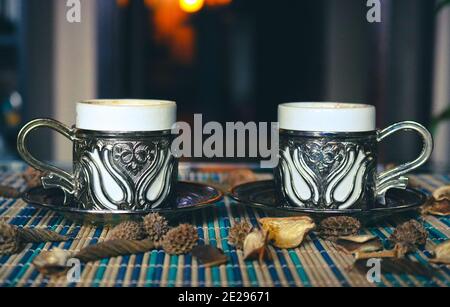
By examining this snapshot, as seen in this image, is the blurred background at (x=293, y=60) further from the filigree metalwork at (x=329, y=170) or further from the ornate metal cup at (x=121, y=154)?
the ornate metal cup at (x=121, y=154)

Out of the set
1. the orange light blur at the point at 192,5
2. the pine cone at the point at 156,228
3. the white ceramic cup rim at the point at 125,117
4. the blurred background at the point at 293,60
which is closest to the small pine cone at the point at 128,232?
the pine cone at the point at 156,228

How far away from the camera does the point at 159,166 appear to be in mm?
767

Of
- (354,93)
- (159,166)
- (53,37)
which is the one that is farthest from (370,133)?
(354,93)

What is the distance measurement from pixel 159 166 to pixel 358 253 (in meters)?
0.25

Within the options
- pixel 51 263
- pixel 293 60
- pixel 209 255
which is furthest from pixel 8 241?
pixel 293 60

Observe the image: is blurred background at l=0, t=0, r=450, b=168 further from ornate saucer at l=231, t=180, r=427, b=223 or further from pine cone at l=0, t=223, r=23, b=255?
pine cone at l=0, t=223, r=23, b=255

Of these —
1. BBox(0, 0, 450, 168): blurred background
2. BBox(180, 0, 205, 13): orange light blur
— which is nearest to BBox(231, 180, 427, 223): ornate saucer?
BBox(0, 0, 450, 168): blurred background

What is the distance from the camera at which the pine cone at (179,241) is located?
66 cm

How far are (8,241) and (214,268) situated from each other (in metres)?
0.21

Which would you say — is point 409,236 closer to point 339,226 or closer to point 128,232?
point 339,226

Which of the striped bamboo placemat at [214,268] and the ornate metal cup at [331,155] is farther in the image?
the ornate metal cup at [331,155]

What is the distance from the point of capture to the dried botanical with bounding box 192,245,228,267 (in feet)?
2.06

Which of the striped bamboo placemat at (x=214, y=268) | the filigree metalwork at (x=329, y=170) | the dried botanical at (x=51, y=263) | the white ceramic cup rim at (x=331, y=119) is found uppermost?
the white ceramic cup rim at (x=331, y=119)
